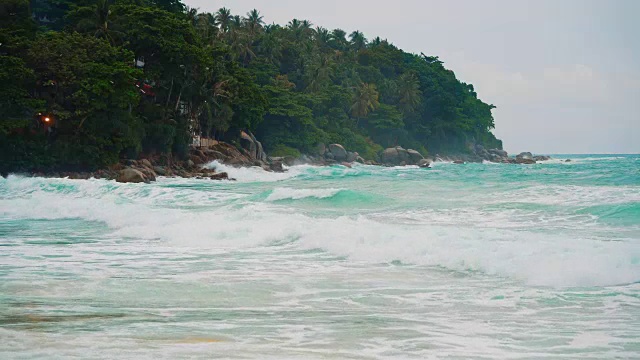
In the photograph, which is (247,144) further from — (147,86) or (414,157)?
(414,157)

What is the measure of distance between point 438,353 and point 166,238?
9650 millimetres

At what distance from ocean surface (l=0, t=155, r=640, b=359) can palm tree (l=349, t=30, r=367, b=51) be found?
3552 inches

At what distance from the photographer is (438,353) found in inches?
231

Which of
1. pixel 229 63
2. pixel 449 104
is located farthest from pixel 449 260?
pixel 449 104

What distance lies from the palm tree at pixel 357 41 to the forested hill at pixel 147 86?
23.3 metres

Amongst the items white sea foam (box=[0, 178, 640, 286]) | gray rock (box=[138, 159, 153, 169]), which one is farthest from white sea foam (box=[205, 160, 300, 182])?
white sea foam (box=[0, 178, 640, 286])

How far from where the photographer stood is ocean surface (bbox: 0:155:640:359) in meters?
6.09

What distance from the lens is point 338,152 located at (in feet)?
239

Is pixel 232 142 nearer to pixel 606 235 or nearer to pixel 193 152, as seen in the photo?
pixel 193 152

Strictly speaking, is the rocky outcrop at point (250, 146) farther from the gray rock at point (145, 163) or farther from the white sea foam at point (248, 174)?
the gray rock at point (145, 163)

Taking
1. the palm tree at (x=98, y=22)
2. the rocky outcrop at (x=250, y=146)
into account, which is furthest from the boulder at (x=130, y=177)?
the rocky outcrop at (x=250, y=146)

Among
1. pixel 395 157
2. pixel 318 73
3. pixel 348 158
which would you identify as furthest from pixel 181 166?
pixel 395 157

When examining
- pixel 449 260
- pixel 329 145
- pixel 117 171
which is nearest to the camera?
pixel 449 260

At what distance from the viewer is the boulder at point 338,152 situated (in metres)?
72.7
